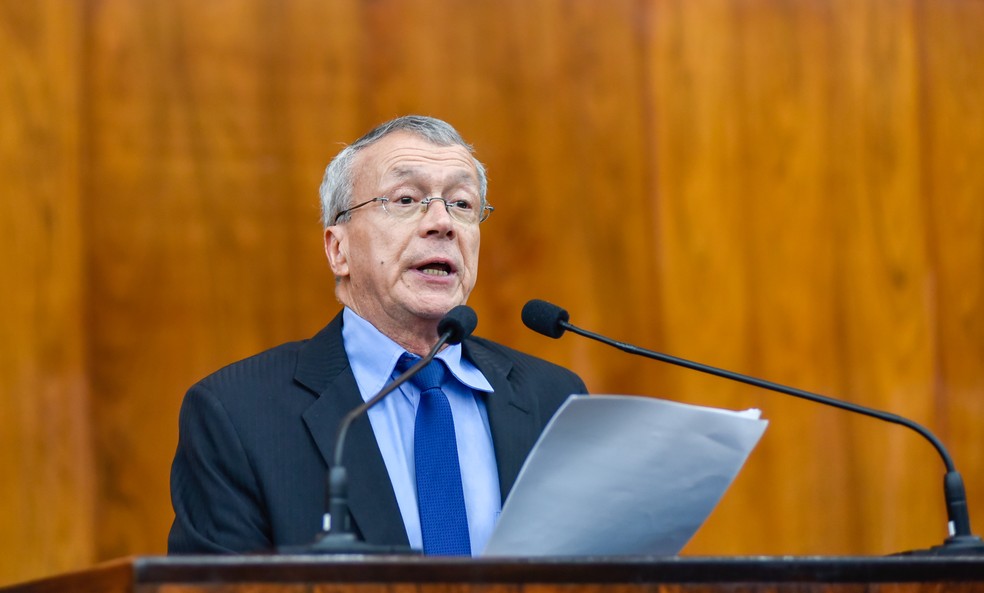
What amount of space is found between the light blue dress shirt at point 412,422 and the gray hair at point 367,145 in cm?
23

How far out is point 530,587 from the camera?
1.27 m

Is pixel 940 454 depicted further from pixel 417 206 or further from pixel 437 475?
pixel 417 206

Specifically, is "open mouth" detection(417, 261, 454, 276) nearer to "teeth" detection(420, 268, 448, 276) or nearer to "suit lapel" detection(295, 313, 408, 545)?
"teeth" detection(420, 268, 448, 276)

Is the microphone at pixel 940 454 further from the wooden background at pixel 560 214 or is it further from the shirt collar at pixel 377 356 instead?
the wooden background at pixel 560 214

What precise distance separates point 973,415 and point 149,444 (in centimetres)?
215

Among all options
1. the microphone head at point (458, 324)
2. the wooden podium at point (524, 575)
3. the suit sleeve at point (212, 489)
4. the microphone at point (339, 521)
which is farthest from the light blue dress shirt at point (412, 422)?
the wooden podium at point (524, 575)

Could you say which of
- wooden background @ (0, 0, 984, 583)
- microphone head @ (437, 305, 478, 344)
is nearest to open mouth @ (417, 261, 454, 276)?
microphone head @ (437, 305, 478, 344)

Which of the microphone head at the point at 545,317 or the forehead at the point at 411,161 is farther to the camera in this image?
the forehead at the point at 411,161

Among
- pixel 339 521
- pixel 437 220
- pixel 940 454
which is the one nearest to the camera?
pixel 339 521

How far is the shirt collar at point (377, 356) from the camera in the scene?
7.28 feet

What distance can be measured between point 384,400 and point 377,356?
99mm

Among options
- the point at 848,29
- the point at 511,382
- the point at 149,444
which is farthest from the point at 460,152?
the point at 848,29

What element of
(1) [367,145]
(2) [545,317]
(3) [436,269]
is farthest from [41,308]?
(2) [545,317]

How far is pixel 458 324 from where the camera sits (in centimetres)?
181
